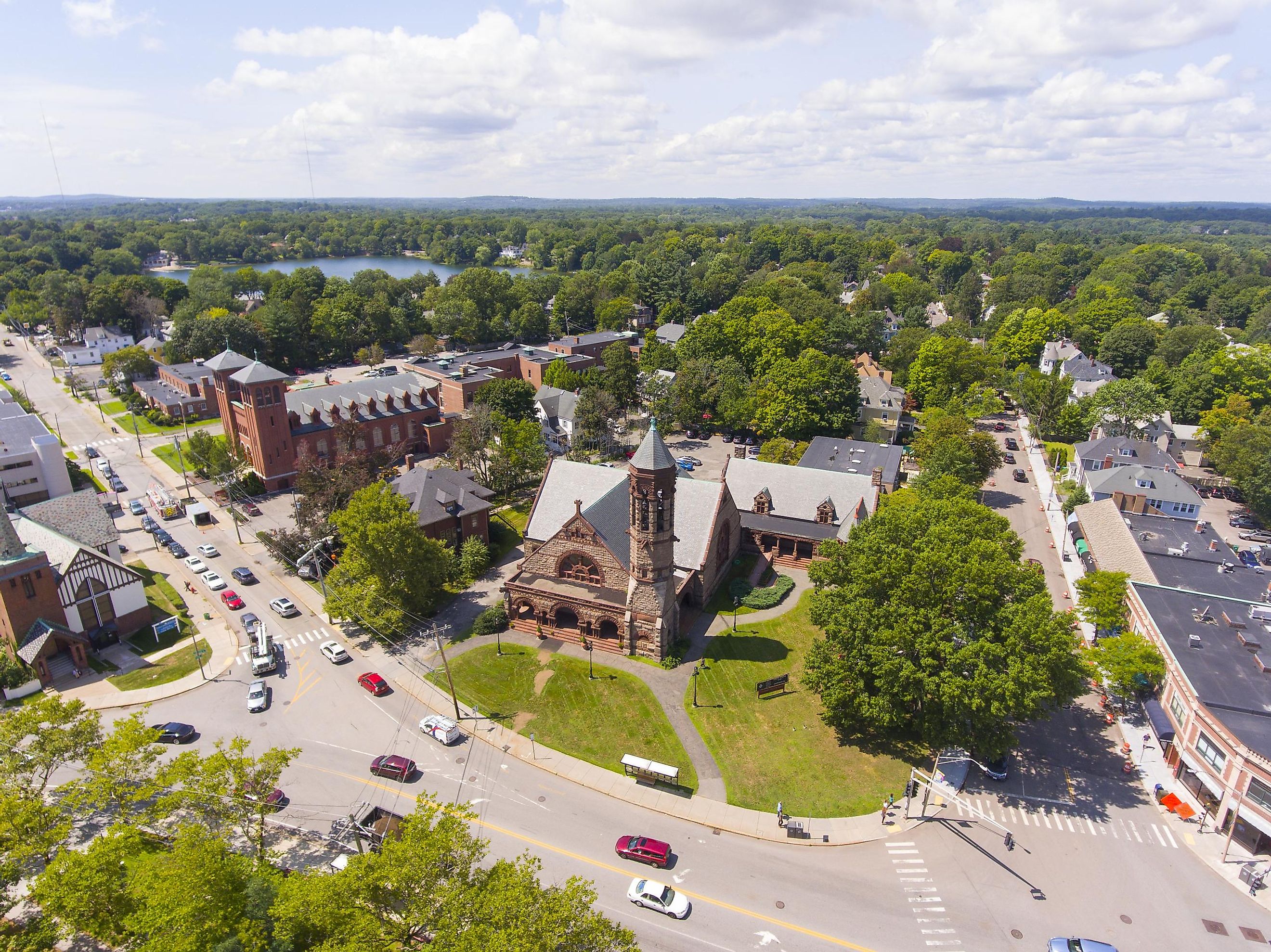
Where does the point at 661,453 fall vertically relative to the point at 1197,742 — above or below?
above

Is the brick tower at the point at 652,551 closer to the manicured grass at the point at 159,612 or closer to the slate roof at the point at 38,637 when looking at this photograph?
the manicured grass at the point at 159,612

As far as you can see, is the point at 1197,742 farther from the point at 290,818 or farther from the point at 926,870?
the point at 290,818

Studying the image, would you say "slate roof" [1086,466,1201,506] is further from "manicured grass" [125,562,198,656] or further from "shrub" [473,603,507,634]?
"manicured grass" [125,562,198,656]

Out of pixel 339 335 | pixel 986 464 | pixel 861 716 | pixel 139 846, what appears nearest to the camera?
pixel 139 846

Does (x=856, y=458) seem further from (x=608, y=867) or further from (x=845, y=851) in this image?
(x=608, y=867)

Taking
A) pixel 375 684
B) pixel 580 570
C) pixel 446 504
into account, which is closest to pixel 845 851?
pixel 580 570

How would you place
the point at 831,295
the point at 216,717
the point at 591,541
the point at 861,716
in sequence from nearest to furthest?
the point at 861,716, the point at 216,717, the point at 591,541, the point at 831,295

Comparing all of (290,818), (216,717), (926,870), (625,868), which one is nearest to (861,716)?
(926,870)
